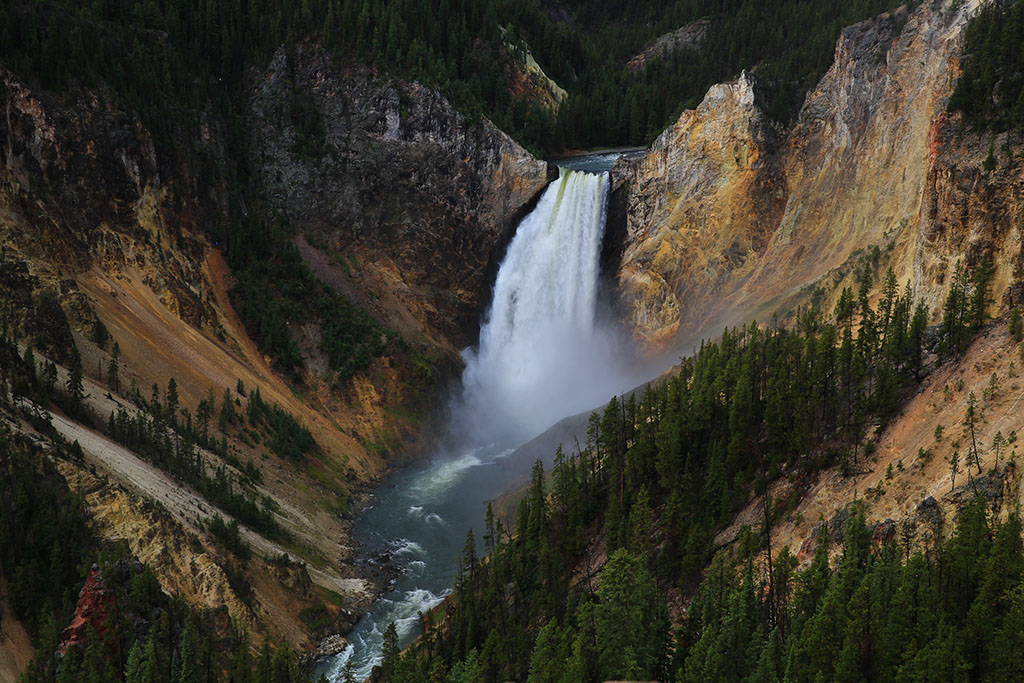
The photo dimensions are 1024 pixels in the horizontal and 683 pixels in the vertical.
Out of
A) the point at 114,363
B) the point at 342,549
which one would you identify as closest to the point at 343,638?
the point at 342,549

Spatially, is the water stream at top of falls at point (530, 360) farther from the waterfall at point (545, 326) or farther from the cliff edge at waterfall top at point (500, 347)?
the cliff edge at waterfall top at point (500, 347)

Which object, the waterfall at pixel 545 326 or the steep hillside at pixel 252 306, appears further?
the waterfall at pixel 545 326

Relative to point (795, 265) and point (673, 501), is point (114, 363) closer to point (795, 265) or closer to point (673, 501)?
point (673, 501)

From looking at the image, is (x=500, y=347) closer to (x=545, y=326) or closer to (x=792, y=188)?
(x=545, y=326)

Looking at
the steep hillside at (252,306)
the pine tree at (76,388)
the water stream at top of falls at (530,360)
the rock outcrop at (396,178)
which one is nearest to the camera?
the steep hillside at (252,306)

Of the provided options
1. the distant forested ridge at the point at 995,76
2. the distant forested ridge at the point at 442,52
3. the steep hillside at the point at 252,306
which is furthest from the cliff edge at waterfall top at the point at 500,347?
the distant forested ridge at the point at 442,52

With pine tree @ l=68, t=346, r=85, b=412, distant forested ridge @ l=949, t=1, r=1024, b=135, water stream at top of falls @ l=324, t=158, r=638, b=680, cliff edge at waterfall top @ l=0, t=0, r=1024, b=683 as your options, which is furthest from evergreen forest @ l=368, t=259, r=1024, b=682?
pine tree @ l=68, t=346, r=85, b=412
